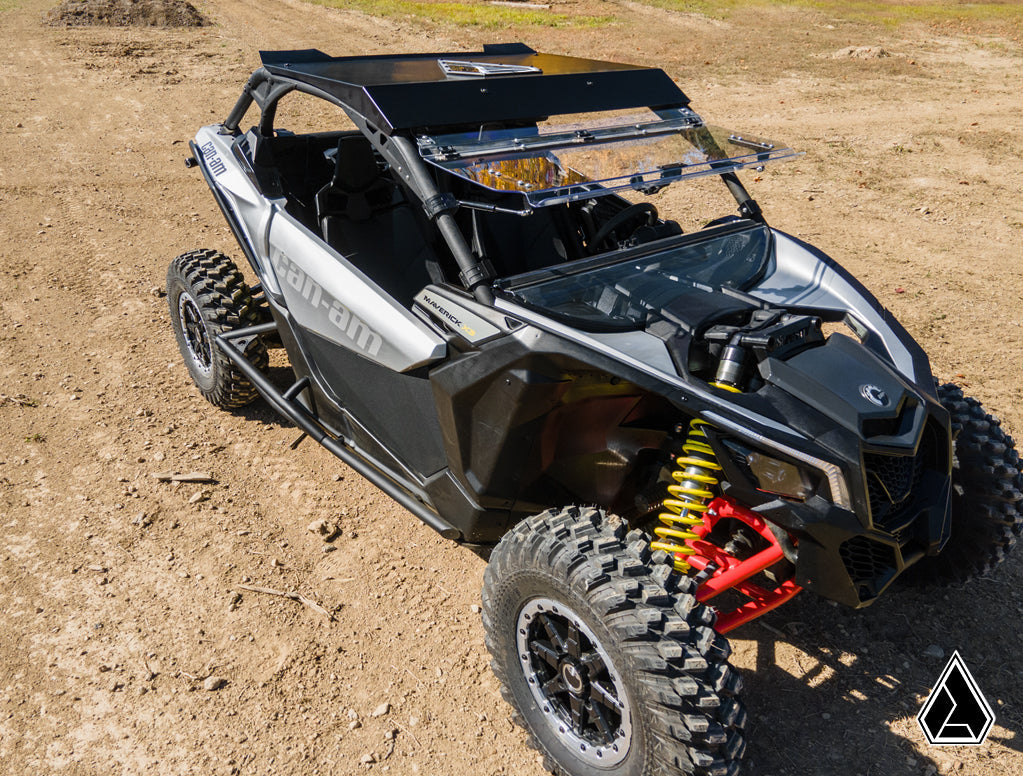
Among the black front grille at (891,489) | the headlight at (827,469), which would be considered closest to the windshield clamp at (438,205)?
the headlight at (827,469)

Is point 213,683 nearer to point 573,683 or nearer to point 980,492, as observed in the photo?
point 573,683

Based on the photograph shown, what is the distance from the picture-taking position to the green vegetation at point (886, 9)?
19484 millimetres

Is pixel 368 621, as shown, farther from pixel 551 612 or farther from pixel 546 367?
pixel 546 367

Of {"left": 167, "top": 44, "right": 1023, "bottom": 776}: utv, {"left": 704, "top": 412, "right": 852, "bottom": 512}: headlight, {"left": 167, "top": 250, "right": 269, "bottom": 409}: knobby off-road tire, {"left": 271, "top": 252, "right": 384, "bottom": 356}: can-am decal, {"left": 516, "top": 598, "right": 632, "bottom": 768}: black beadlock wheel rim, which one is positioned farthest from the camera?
{"left": 167, "top": 250, "right": 269, "bottom": 409}: knobby off-road tire

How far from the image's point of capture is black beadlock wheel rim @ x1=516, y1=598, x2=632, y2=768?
2.63 m

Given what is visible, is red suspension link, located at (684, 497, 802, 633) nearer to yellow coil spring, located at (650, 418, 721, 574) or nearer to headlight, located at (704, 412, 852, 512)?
yellow coil spring, located at (650, 418, 721, 574)

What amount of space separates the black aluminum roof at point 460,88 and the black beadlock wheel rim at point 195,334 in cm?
157

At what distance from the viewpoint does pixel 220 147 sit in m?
4.56

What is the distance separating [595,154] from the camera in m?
3.46

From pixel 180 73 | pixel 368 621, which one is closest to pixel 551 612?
pixel 368 621
